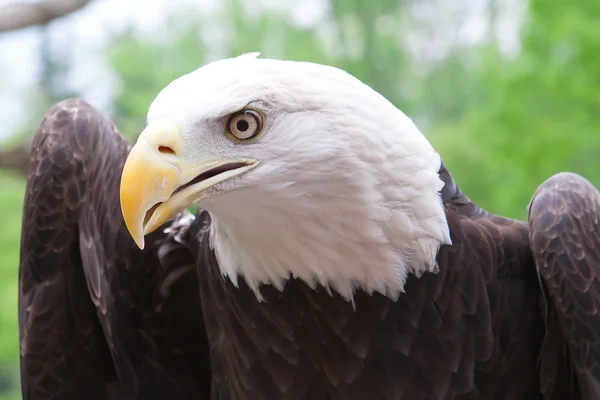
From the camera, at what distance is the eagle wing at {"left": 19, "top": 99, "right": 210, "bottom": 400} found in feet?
6.74

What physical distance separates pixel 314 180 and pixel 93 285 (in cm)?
81

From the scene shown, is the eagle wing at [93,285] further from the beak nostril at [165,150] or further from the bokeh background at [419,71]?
the bokeh background at [419,71]

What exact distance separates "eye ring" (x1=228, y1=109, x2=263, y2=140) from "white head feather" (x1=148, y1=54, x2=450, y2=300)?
0.02 meters

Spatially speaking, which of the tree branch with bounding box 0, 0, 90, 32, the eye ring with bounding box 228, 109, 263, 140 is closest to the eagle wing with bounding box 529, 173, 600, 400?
the eye ring with bounding box 228, 109, 263, 140

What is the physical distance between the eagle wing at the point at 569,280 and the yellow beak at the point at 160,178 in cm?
76

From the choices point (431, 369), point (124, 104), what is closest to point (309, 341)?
point (431, 369)

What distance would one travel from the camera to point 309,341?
1.76 meters

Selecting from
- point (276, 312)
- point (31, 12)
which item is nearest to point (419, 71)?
point (31, 12)

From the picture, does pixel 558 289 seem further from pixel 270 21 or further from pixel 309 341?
pixel 270 21

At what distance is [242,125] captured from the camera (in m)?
1.45

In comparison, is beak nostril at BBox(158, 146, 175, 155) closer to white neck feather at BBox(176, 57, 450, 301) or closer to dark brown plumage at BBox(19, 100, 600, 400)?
white neck feather at BBox(176, 57, 450, 301)

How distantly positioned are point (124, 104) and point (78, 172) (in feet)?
17.0

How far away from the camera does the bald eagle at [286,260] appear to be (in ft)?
4.80

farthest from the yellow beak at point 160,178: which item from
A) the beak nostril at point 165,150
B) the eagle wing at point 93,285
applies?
the eagle wing at point 93,285
